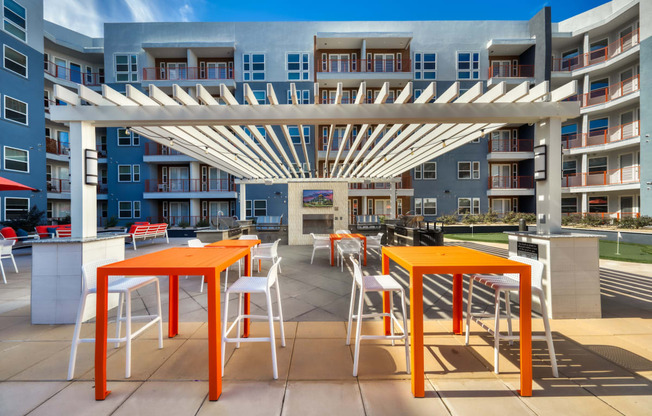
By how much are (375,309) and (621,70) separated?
21763 millimetres

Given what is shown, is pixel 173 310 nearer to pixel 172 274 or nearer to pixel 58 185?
pixel 172 274

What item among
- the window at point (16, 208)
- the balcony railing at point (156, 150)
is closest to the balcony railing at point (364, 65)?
the balcony railing at point (156, 150)

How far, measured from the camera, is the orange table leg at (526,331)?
194cm

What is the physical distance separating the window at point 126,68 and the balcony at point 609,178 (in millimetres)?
29184

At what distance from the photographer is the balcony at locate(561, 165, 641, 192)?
1260 cm

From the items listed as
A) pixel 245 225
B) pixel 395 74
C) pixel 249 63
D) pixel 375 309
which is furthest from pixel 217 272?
pixel 249 63

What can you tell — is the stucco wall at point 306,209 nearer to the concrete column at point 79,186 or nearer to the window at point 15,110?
the concrete column at point 79,186

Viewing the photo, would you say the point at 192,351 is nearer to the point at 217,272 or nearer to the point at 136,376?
the point at 136,376

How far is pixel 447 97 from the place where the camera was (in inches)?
137

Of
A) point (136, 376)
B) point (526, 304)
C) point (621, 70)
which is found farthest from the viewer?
point (621, 70)

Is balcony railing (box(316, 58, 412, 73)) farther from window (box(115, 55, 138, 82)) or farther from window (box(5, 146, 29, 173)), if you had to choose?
window (box(5, 146, 29, 173))

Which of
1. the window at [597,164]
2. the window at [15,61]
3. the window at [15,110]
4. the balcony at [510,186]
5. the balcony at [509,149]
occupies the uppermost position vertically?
the window at [15,61]

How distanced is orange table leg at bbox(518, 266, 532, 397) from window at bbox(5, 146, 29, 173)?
785 inches

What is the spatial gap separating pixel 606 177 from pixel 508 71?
8965mm
